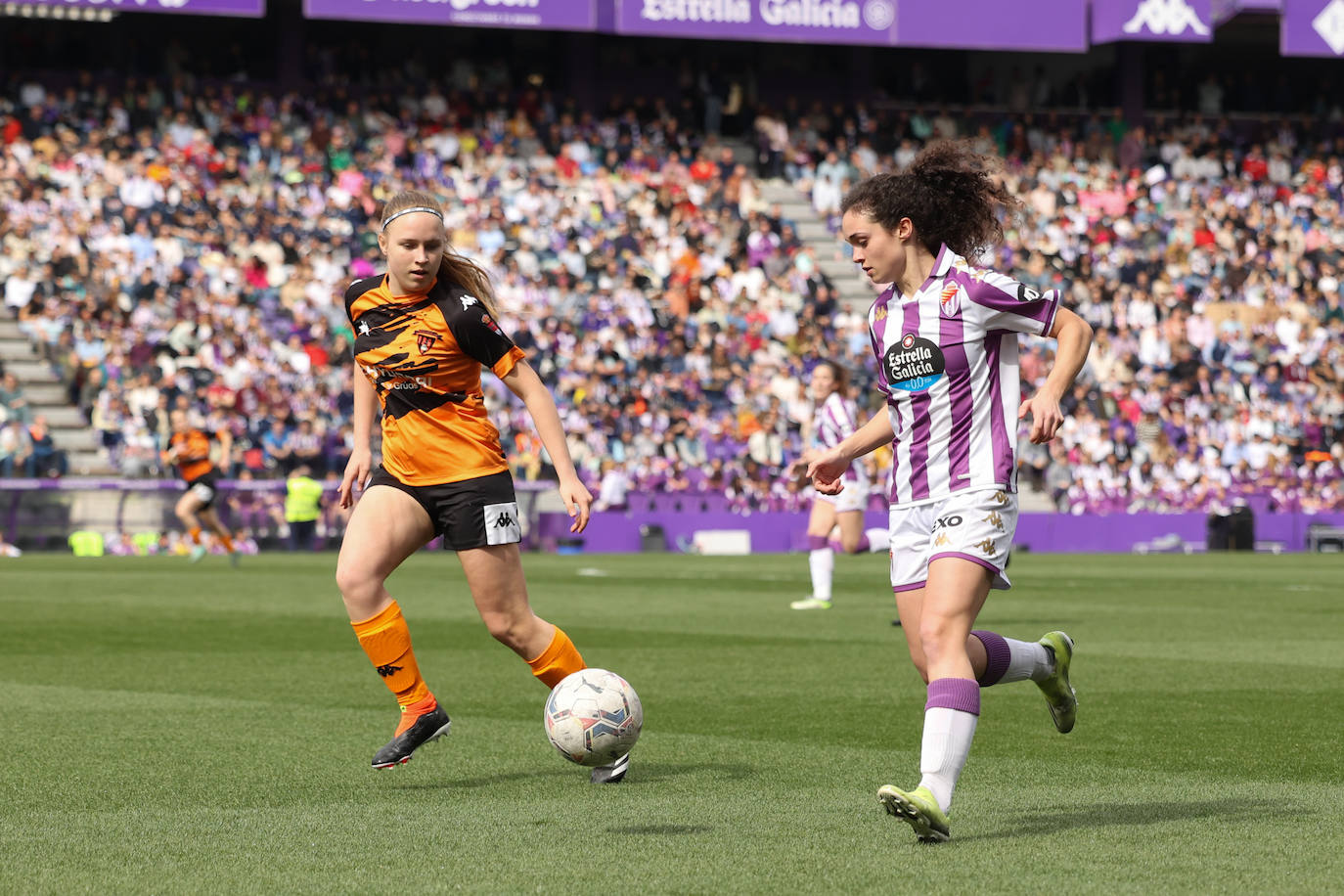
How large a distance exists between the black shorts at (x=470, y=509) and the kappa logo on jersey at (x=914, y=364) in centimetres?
163

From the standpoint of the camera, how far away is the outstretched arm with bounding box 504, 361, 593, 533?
6359 millimetres

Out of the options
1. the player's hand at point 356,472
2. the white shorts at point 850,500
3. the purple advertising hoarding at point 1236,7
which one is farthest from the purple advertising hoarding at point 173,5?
the player's hand at point 356,472

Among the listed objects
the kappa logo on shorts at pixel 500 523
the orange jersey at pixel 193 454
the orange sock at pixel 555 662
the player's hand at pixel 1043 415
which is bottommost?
the orange jersey at pixel 193 454

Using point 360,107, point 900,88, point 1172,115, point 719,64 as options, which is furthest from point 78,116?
point 1172,115

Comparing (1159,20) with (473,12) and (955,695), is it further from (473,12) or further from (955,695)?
(955,695)

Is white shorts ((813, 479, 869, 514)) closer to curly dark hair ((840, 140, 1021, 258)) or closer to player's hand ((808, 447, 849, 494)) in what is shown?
player's hand ((808, 447, 849, 494))

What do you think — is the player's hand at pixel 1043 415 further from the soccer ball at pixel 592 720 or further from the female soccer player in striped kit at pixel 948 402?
the soccer ball at pixel 592 720

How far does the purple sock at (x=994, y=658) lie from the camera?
6.03m

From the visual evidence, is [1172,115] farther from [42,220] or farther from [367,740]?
[367,740]

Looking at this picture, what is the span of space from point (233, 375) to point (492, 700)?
20976 millimetres

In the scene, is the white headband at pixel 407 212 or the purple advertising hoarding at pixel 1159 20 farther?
the purple advertising hoarding at pixel 1159 20

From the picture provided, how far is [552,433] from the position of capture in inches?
258

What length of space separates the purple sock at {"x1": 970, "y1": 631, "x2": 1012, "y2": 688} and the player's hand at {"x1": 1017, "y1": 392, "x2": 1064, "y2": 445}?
0.90 m

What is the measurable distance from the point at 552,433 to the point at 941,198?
5.37 feet
